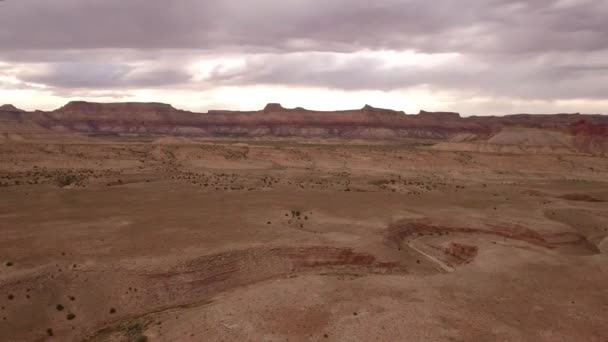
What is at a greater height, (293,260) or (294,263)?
(293,260)

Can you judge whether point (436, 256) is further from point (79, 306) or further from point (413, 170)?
point (413, 170)

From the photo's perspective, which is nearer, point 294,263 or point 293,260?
point 294,263

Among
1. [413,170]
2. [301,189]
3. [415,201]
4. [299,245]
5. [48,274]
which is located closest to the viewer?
[48,274]

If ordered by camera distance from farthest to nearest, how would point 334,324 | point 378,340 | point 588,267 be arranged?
point 588,267, point 334,324, point 378,340

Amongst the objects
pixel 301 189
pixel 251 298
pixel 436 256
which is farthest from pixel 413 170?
pixel 251 298

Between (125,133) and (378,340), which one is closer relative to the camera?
(378,340)

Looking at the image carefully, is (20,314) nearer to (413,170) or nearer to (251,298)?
(251,298)
